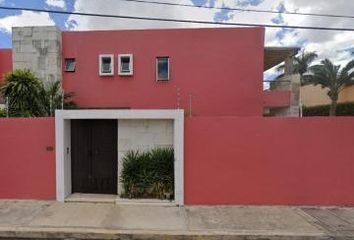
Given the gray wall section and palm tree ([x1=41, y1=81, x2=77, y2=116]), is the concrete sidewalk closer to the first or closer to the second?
palm tree ([x1=41, y1=81, x2=77, y2=116])

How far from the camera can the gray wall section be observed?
13.6 m

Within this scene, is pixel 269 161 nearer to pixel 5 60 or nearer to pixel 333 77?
pixel 5 60

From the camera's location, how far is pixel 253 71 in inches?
532

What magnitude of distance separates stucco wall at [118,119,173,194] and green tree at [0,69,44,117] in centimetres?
458

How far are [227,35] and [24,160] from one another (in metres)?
10.1

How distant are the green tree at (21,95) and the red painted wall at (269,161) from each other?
6333 mm

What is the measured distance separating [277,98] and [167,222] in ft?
35.2

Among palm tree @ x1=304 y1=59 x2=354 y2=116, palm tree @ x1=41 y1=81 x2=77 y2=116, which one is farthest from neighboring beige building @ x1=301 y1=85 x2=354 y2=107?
palm tree @ x1=41 y1=81 x2=77 y2=116

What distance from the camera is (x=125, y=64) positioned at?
13883 mm

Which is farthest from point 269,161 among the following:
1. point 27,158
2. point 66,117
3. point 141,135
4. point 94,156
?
point 27,158

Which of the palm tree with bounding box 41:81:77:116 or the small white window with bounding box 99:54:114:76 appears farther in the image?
the small white window with bounding box 99:54:114:76

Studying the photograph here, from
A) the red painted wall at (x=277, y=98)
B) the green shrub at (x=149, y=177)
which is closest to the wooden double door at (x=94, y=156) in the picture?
the green shrub at (x=149, y=177)

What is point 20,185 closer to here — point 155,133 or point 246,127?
point 155,133

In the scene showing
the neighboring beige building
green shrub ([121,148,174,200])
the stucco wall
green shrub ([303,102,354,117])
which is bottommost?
green shrub ([121,148,174,200])
